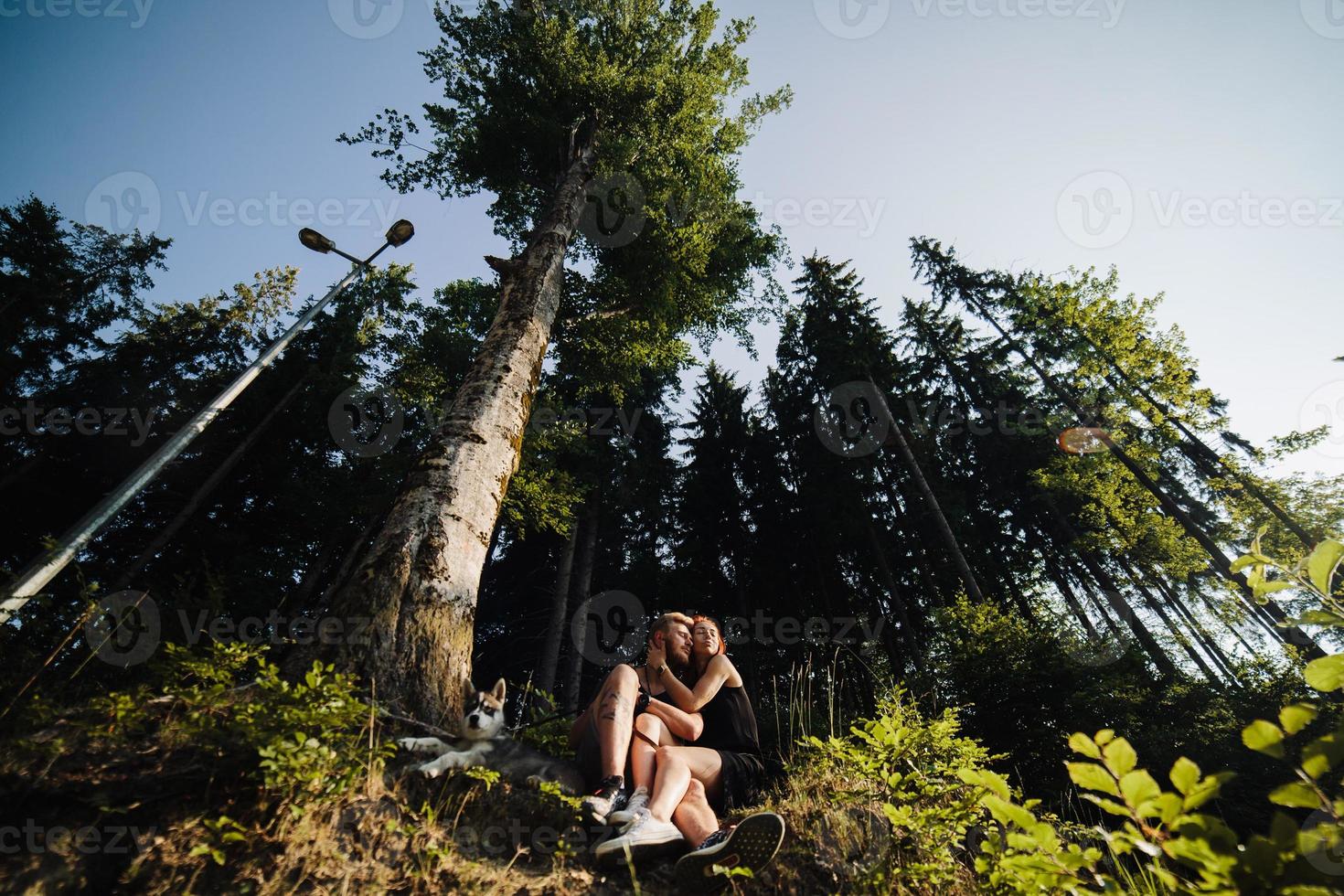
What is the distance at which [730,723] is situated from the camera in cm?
329

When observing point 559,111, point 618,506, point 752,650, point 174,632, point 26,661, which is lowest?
point 26,661

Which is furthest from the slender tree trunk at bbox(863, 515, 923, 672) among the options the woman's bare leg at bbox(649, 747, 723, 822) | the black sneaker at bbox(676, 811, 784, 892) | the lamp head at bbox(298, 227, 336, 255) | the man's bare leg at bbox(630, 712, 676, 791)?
the lamp head at bbox(298, 227, 336, 255)

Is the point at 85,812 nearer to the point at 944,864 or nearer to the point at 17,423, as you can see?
the point at 944,864

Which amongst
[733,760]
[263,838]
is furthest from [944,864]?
[263,838]

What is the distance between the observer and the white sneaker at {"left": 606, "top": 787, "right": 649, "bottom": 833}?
92.3 inches

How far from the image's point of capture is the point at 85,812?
1797mm

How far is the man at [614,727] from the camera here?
2.56 metres

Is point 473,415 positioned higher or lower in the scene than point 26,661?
higher

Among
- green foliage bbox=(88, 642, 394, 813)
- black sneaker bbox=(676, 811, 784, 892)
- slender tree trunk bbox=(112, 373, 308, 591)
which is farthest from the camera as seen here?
slender tree trunk bbox=(112, 373, 308, 591)

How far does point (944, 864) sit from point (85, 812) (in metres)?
3.25

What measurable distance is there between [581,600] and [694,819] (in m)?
10.3

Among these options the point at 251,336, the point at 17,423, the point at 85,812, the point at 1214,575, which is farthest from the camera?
the point at 251,336

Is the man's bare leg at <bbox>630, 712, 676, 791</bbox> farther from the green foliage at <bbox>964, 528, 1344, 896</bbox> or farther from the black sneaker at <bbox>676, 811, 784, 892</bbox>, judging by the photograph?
the green foliage at <bbox>964, 528, 1344, 896</bbox>

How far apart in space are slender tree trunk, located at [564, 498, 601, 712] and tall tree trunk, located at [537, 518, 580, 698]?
347 millimetres
